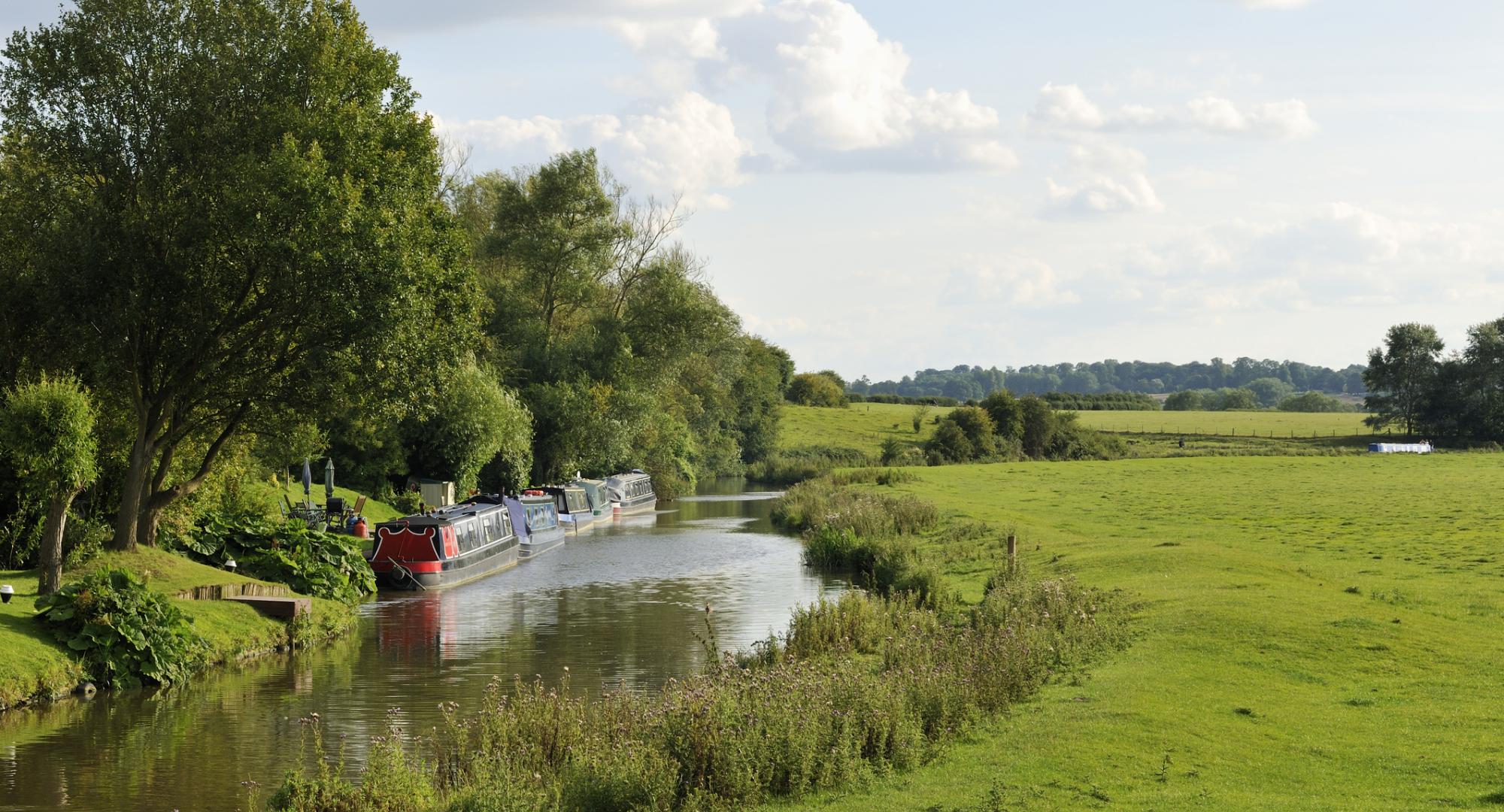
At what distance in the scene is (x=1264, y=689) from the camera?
48.4 feet

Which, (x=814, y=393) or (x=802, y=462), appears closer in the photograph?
(x=802, y=462)

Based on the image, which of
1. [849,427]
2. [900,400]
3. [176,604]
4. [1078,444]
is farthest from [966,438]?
[176,604]

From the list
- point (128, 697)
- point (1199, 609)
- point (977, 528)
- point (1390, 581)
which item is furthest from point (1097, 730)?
point (977, 528)

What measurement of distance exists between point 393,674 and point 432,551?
12.4m

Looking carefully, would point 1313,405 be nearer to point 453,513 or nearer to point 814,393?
point 814,393

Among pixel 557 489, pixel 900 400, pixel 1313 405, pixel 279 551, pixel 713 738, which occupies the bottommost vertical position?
pixel 713 738

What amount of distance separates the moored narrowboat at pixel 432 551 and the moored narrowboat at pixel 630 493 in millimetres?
23092

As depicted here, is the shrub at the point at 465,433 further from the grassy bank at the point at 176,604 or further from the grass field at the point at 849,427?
the grass field at the point at 849,427

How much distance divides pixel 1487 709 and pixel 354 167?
2066cm

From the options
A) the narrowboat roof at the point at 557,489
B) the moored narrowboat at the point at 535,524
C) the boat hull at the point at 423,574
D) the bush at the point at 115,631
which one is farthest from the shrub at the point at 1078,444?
the bush at the point at 115,631

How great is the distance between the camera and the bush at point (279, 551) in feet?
86.0

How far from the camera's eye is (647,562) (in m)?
38.8

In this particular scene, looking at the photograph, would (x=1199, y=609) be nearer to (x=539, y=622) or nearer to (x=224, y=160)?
(x=539, y=622)

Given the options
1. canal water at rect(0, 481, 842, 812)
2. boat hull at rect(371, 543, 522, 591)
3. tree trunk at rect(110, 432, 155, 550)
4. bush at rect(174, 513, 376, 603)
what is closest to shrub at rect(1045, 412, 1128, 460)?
canal water at rect(0, 481, 842, 812)
